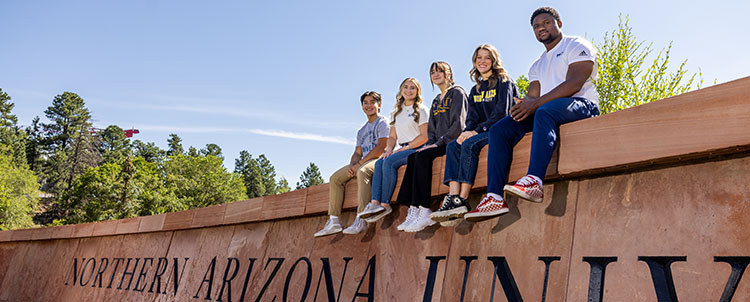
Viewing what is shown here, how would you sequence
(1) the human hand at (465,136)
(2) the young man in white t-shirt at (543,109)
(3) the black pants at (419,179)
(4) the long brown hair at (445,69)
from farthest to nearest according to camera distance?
(4) the long brown hair at (445,69) < (3) the black pants at (419,179) < (1) the human hand at (465,136) < (2) the young man in white t-shirt at (543,109)

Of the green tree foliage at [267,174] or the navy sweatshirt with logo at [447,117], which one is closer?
the navy sweatshirt with logo at [447,117]

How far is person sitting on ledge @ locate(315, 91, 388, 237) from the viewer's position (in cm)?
491

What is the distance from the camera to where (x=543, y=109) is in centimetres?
332

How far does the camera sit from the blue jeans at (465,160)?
370cm

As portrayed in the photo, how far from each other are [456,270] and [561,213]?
0.89m

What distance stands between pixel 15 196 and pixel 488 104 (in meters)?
49.4

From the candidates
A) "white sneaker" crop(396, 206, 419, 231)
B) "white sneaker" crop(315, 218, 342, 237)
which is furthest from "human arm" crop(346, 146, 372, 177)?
"white sneaker" crop(396, 206, 419, 231)

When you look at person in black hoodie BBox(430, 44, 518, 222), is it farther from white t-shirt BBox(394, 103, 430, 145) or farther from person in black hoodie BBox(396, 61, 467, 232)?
white t-shirt BBox(394, 103, 430, 145)

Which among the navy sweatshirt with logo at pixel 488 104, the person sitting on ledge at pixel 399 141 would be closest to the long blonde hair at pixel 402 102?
the person sitting on ledge at pixel 399 141

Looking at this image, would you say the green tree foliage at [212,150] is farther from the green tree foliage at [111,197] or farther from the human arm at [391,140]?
the human arm at [391,140]

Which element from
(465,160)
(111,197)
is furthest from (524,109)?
(111,197)

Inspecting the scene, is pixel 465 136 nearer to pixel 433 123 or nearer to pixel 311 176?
pixel 433 123

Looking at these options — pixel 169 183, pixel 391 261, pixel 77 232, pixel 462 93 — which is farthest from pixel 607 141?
pixel 169 183

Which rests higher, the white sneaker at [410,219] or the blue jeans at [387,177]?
the blue jeans at [387,177]
